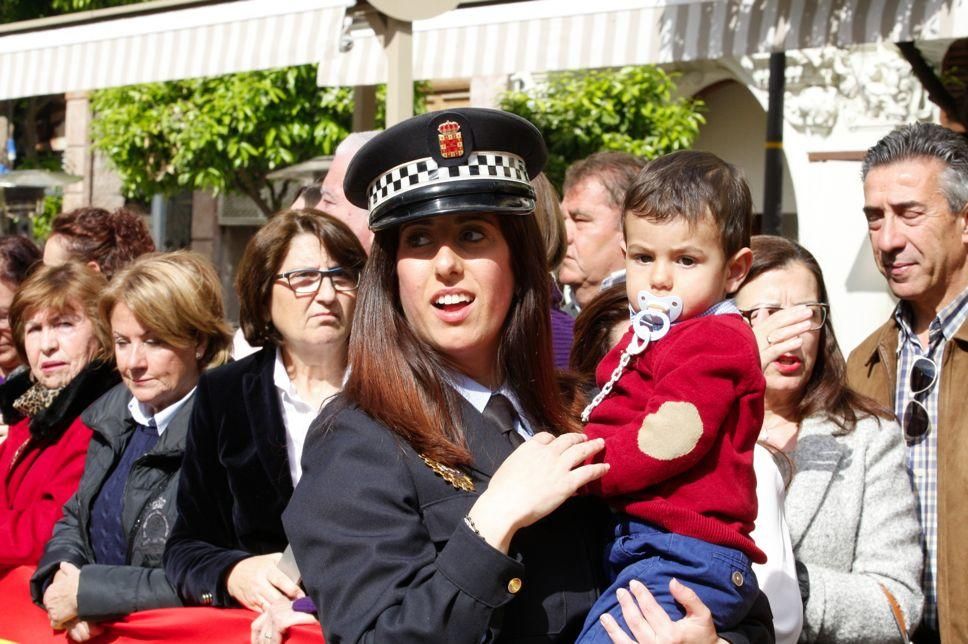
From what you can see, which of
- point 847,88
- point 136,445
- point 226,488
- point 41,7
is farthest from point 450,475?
point 41,7

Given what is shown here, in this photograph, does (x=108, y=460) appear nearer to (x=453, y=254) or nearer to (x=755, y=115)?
(x=453, y=254)

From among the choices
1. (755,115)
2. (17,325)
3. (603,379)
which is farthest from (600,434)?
(755,115)

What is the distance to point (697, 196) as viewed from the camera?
2611 mm

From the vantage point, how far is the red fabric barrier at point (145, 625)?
3308mm

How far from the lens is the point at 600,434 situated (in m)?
2.52

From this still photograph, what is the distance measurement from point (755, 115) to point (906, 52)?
7.53 m

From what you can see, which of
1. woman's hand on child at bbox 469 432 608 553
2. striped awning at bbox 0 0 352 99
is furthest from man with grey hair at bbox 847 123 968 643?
striped awning at bbox 0 0 352 99

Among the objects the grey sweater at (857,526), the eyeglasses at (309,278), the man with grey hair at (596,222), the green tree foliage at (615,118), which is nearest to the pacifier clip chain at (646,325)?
the grey sweater at (857,526)

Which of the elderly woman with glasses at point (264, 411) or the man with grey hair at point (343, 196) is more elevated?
the man with grey hair at point (343, 196)

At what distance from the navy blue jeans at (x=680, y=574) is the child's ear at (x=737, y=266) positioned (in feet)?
1.96

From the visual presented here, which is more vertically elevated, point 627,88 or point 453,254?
point 627,88

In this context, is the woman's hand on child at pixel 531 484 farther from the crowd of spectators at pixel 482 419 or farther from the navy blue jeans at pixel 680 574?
the navy blue jeans at pixel 680 574

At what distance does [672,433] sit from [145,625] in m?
2.01

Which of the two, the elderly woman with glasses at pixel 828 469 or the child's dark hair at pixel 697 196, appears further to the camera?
the elderly woman with glasses at pixel 828 469
